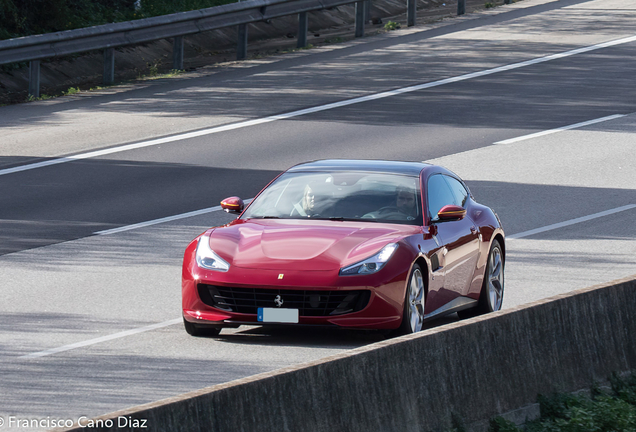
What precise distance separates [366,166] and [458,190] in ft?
3.12

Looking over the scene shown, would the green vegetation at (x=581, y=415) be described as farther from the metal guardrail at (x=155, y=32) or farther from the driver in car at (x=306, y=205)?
the metal guardrail at (x=155, y=32)

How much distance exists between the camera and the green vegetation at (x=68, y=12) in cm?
2545

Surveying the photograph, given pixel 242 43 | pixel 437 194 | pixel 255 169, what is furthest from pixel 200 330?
pixel 242 43

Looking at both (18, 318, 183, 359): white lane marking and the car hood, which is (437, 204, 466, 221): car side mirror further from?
(18, 318, 183, 359): white lane marking

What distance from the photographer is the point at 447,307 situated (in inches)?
394

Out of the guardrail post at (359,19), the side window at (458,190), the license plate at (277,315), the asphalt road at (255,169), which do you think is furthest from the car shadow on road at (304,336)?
the guardrail post at (359,19)

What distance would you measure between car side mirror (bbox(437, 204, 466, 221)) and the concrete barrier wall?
1.66m

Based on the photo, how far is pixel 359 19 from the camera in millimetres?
28391

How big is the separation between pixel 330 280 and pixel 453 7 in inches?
980

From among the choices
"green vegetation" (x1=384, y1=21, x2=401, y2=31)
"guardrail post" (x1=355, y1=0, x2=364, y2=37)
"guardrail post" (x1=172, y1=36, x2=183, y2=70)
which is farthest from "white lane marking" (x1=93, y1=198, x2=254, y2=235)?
"green vegetation" (x1=384, y1=21, x2=401, y2=31)

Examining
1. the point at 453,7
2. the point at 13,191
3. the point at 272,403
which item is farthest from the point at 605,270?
the point at 453,7

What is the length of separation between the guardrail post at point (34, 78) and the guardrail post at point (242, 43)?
5.26 m

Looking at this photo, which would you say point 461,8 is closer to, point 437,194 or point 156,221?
point 156,221

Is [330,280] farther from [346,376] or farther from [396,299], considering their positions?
[346,376]
